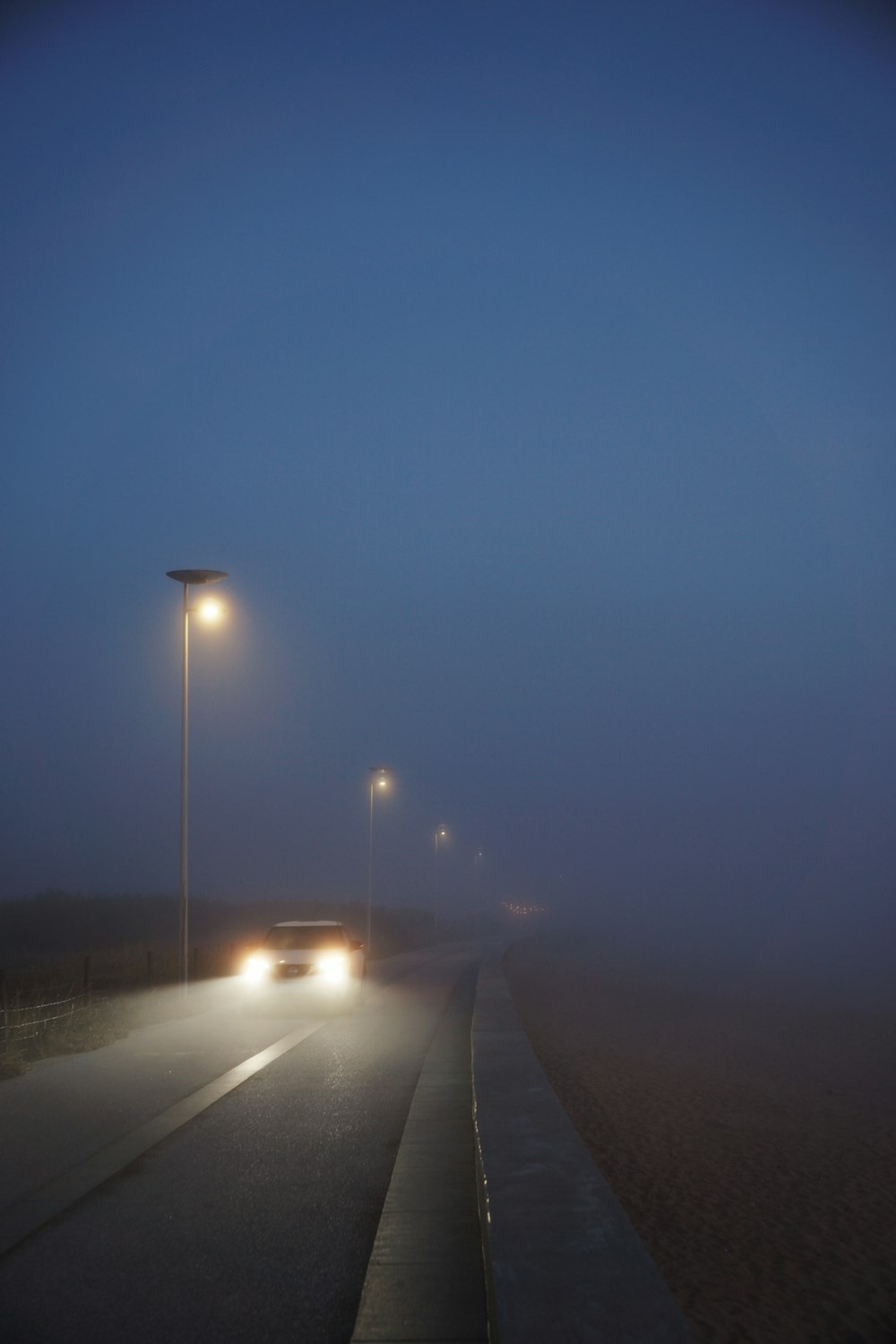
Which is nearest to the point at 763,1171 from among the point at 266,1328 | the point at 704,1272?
the point at 704,1272

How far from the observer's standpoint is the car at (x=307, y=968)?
884 inches

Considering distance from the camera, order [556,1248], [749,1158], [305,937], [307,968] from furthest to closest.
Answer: [305,937]
[307,968]
[749,1158]
[556,1248]

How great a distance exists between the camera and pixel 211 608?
2508cm

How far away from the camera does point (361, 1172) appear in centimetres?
846

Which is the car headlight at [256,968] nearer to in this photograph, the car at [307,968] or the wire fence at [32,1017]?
the car at [307,968]

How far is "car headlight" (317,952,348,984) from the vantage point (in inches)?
891

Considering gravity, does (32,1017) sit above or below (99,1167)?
above

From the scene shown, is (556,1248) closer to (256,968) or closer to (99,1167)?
(99,1167)

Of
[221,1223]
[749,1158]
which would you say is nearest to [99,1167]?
[221,1223]

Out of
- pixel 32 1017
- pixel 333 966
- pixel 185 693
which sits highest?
pixel 185 693

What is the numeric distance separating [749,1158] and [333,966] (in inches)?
528

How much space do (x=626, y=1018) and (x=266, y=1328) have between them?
22973mm

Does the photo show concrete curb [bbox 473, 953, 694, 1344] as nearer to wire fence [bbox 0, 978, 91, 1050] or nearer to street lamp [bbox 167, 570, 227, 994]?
wire fence [bbox 0, 978, 91, 1050]

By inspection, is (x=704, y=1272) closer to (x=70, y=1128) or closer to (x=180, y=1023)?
(x=70, y=1128)
